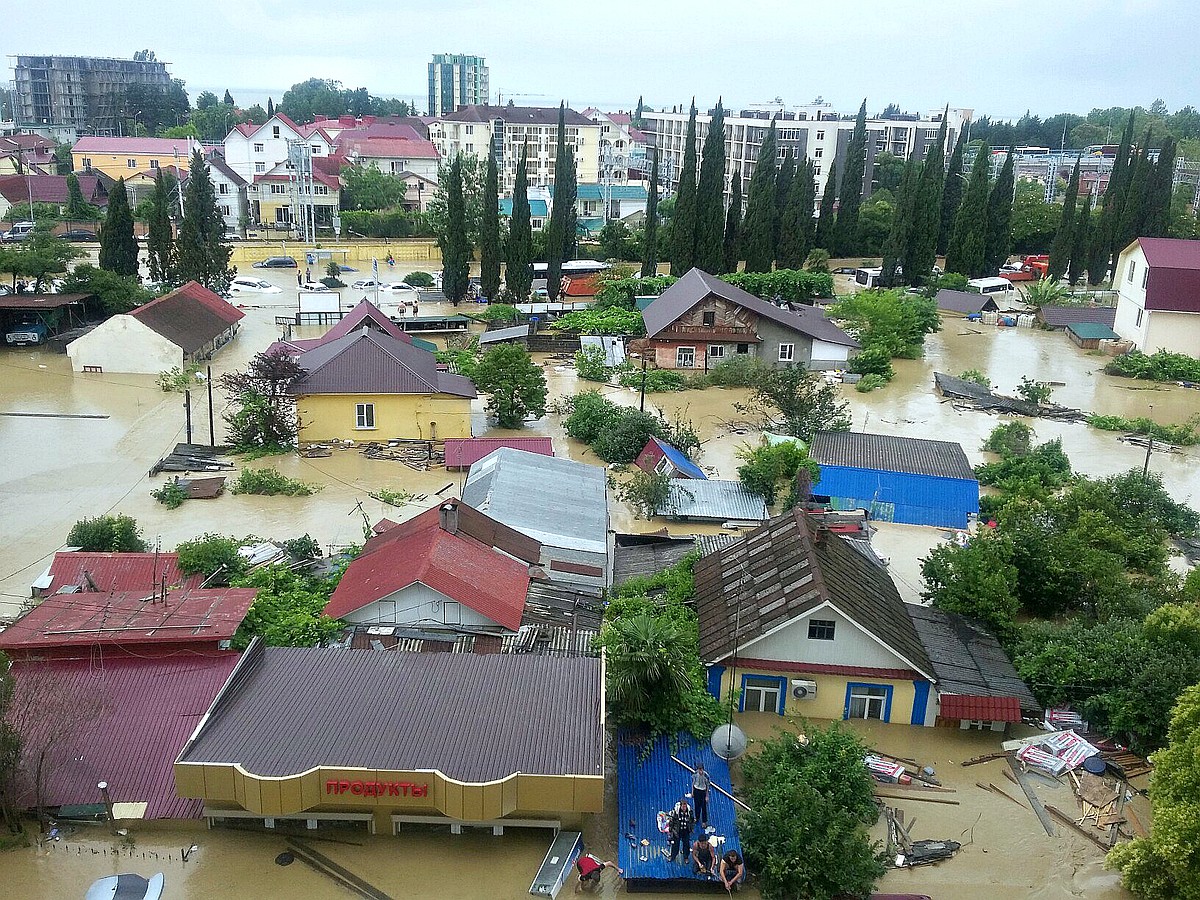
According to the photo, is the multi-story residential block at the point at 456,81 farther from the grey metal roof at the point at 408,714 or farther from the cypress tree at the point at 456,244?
the grey metal roof at the point at 408,714

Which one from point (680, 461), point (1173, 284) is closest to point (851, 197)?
point (1173, 284)

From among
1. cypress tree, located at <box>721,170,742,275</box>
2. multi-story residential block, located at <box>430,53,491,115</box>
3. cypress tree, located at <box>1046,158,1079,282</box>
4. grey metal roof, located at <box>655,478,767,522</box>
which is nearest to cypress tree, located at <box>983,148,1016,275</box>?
cypress tree, located at <box>1046,158,1079,282</box>

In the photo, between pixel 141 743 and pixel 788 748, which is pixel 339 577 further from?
pixel 788 748

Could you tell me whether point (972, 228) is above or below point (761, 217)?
below

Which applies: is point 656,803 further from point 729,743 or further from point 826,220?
point 826,220

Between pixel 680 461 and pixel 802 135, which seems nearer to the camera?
pixel 680 461

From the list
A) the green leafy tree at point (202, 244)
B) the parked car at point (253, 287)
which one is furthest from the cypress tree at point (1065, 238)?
the green leafy tree at point (202, 244)
